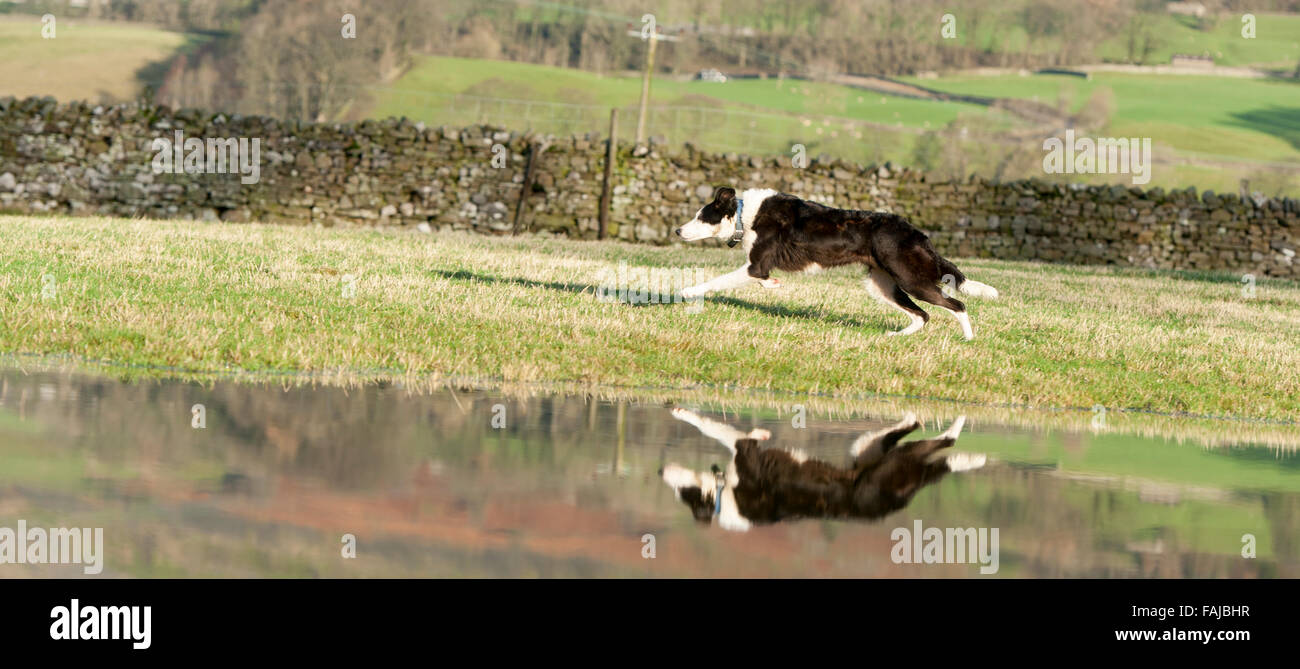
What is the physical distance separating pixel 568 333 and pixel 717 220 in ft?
7.94

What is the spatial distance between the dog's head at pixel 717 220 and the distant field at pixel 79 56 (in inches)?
2599

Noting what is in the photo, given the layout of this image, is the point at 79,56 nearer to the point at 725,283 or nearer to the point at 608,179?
the point at 608,179

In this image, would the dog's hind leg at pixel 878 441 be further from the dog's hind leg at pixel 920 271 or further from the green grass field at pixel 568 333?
the dog's hind leg at pixel 920 271

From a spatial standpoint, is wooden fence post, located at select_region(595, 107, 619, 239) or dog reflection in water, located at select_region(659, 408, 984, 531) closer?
dog reflection in water, located at select_region(659, 408, 984, 531)

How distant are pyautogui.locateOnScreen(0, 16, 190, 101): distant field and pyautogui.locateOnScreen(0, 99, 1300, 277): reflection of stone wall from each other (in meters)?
45.7

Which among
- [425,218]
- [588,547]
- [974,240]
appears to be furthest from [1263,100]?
[588,547]

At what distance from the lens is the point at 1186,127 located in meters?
97.5

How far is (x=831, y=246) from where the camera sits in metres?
12.2

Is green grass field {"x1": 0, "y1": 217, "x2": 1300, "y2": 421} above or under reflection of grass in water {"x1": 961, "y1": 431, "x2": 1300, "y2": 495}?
under

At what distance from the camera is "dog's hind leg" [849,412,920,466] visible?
727 centimetres

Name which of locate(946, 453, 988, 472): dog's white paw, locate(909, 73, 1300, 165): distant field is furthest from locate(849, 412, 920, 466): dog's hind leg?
locate(909, 73, 1300, 165): distant field

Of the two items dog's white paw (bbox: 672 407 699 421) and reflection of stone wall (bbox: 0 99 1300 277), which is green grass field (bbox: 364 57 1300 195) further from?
dog's white paw (bbox: 672 407 699 421)

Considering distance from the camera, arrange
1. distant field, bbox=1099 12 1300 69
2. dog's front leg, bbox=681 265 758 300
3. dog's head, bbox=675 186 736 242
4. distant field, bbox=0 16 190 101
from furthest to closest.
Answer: distant field, bbox=1099 12 1300 69 → distant field, bbox=0 16 190 101 → dog's head, bbox=675 186 736 242 → dog's front leg, bbox=681 265 758 300
